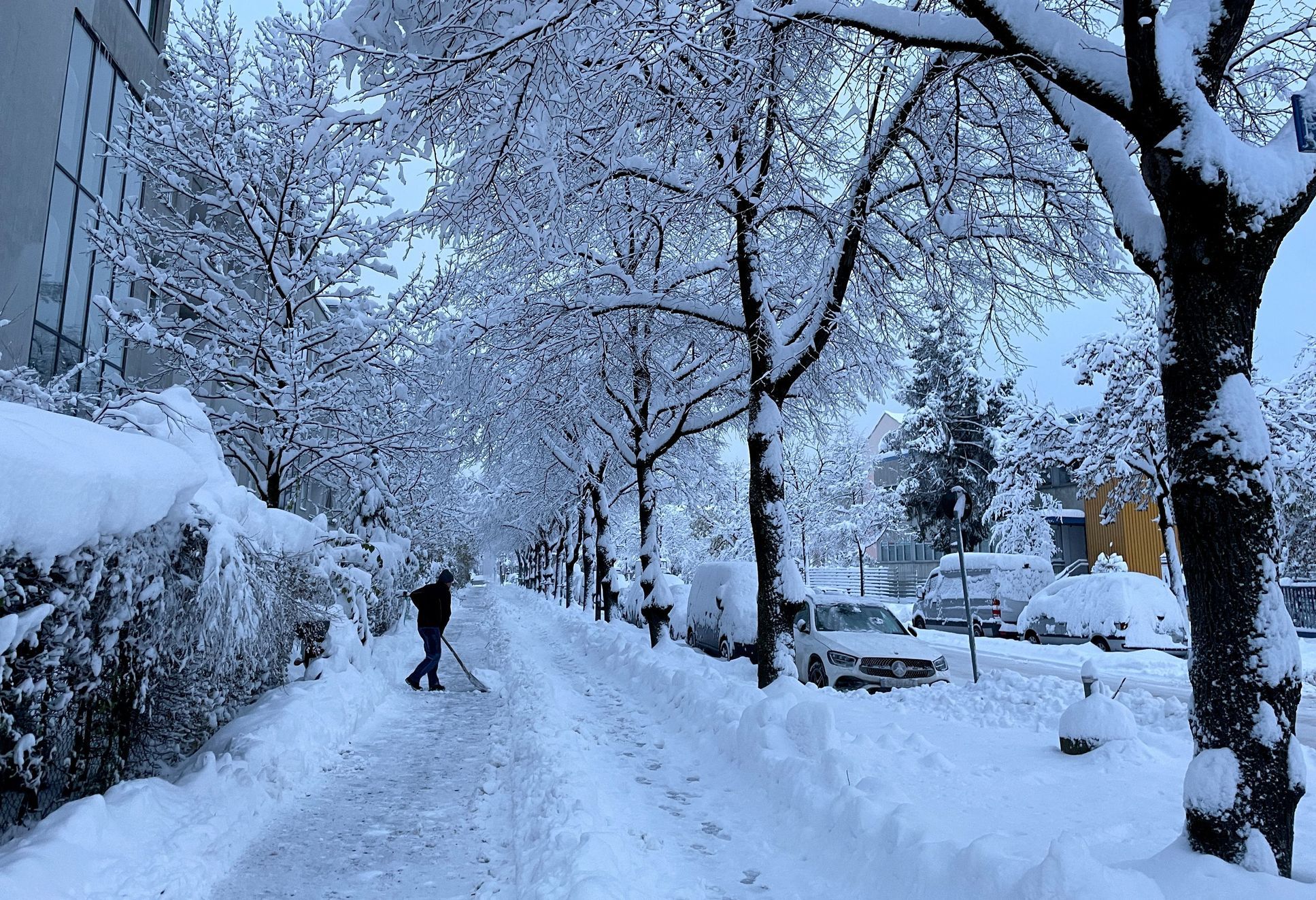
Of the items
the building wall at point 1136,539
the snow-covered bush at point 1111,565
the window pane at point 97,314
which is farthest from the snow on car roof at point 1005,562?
the window pane at point 97,314

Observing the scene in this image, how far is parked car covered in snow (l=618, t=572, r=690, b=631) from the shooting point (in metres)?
20.4

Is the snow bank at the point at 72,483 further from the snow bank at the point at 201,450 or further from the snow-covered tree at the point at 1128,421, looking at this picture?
the snow-covered tree at the point at 1128,421

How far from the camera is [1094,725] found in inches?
257

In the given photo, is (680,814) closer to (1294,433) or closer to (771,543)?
(771,543)

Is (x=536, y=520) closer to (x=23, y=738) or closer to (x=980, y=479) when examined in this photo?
(x=980, y=479)

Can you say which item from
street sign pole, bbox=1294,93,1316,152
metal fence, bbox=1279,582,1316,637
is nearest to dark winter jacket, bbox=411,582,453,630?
street sign pole, bbox=1294,93,1316,152

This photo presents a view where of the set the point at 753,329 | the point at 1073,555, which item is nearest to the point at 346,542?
the point at 753,329

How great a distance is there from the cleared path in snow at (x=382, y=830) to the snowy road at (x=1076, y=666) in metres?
8.83

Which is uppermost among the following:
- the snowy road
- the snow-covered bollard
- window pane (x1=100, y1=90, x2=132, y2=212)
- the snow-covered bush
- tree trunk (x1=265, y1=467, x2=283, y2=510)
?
window pane (x1=100, y1=90, x2=132, y2=212)

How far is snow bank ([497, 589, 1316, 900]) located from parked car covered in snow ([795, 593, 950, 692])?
96cm

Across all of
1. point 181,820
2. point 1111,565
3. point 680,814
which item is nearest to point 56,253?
point 181,820

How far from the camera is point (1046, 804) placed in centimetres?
525

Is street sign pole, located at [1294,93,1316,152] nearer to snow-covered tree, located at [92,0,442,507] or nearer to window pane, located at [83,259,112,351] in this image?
snow-covered tree, located at [92,0,442,507]

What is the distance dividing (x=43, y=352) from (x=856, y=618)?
44.9 ft
